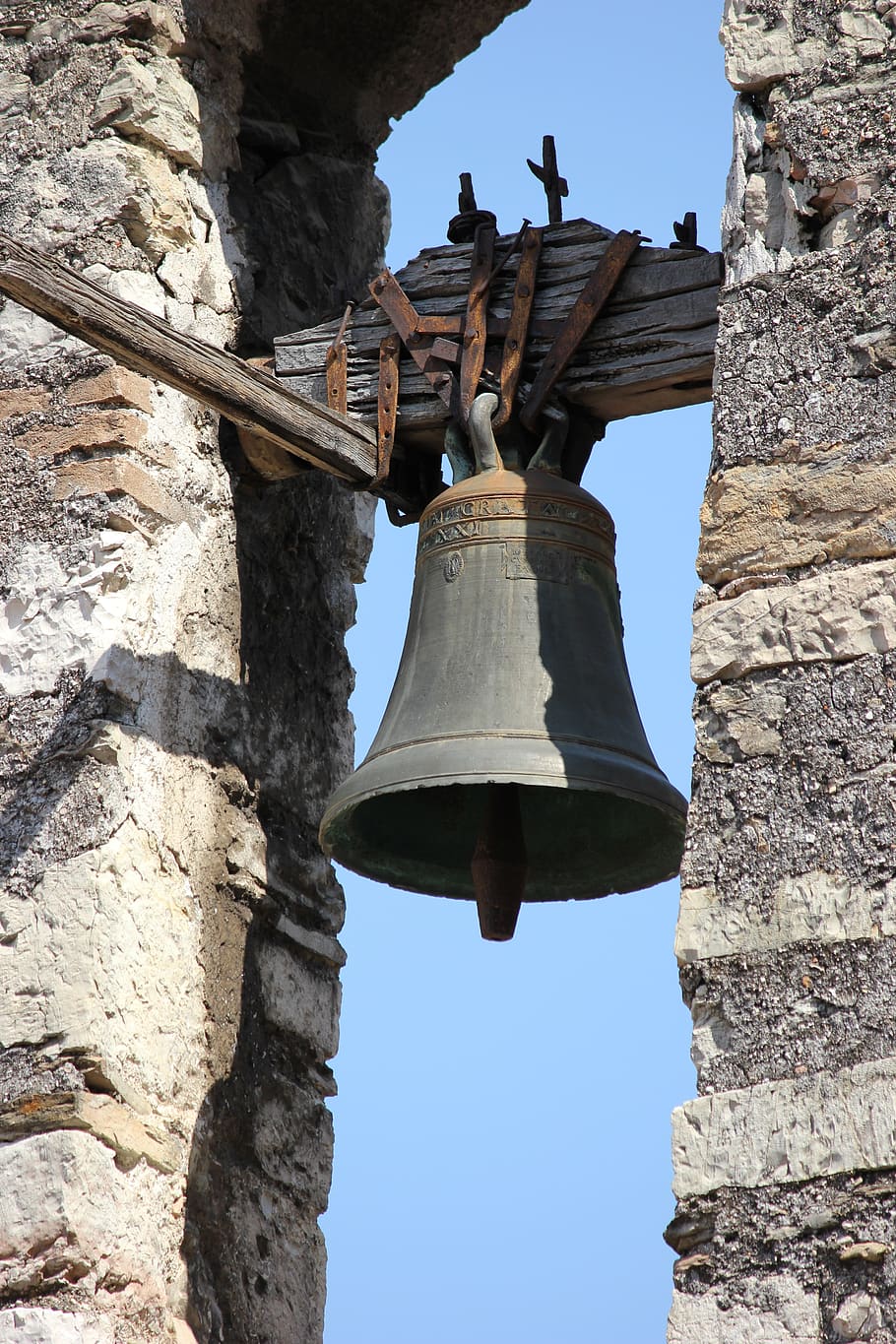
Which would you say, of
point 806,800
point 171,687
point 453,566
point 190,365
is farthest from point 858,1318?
point 190,365

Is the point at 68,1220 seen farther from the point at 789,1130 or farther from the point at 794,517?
the point at 794,517

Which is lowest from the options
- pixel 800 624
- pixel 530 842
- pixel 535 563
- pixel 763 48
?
pixel 800 624

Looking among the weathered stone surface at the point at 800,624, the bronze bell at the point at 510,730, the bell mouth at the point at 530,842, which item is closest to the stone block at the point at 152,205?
the bronze bell at the point at 510,730

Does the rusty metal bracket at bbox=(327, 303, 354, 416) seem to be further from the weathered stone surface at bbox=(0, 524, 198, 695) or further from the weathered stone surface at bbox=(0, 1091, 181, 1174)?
the weathered stone surface at bbox=(0, 1091, 181, 1174)

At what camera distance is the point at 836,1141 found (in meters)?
1.89

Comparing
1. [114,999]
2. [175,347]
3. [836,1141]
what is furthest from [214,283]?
[836,1141]

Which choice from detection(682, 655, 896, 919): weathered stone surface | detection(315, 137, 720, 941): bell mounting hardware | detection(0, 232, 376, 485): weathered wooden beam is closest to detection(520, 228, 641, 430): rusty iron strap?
detection(315, 137, 720, 941): bell mounting hardware

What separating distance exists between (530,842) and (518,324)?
2.44 ft

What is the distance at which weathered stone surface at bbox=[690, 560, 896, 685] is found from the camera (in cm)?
211

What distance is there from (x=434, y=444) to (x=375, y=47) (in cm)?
81

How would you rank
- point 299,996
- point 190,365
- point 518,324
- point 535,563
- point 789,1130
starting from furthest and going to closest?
point 299,996
point 518,324
point 535,563
point 190,365
point 789,1130

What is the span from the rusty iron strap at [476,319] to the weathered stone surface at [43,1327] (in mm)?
1282

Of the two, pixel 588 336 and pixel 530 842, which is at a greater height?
pixel 588 336

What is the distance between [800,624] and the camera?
2143mm
